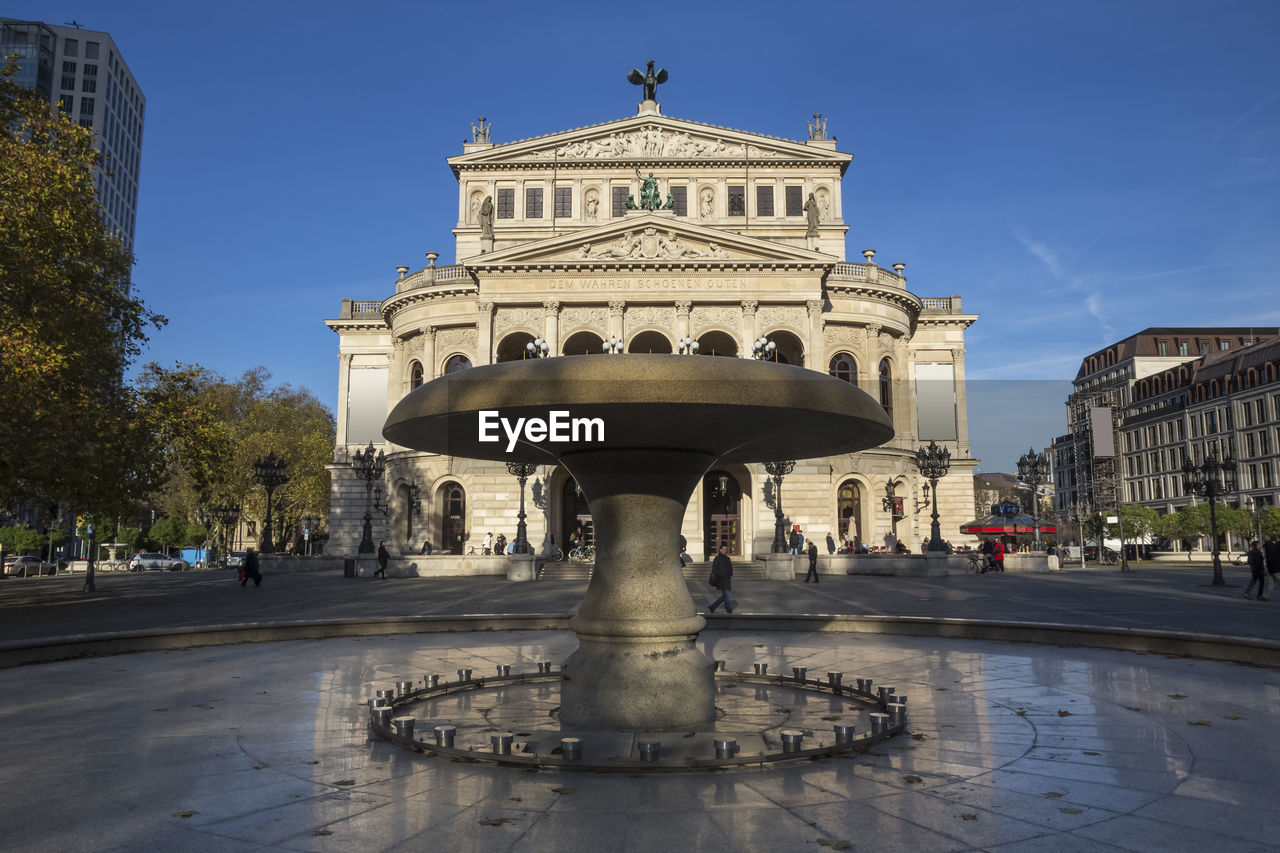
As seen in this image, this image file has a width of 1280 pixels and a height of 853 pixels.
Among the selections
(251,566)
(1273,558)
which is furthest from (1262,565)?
(251,566)

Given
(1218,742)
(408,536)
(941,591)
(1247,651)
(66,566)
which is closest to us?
(1218,742)

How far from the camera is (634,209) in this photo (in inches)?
1645

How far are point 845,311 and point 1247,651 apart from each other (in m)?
35.4

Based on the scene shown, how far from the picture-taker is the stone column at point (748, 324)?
132 ft

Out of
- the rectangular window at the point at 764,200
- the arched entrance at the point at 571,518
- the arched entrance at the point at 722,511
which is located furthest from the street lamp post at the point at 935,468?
the rectangular window at the point at 764,200

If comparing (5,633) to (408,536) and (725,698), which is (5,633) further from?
(408,536)

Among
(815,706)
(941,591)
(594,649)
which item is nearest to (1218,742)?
(815,706)

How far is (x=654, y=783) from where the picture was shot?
15.7 ft

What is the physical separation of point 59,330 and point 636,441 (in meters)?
18.1

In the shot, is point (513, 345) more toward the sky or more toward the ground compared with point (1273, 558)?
more toward the sky

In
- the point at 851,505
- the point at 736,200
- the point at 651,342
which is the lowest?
the point at 851,505

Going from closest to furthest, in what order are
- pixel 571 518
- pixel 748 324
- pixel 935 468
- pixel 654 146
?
1. pixel 935 468
2. pixel 748 324
3. pixel 571 518
4. pixel 654 146

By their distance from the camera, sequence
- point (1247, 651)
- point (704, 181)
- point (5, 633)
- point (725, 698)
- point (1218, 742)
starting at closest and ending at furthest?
1. point (1218, 742)
2. point (725, 698)
3. point (1247, 651)
4. point (5, 633)
5. point (704, 181)

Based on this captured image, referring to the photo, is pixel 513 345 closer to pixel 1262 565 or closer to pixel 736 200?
pixel 736 200
